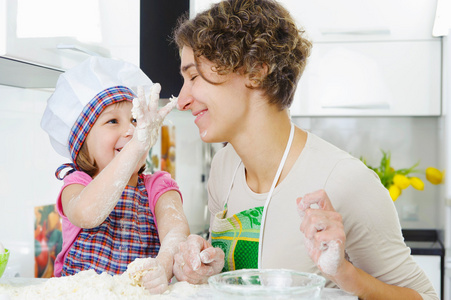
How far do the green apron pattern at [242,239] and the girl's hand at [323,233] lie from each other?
12.4 inches

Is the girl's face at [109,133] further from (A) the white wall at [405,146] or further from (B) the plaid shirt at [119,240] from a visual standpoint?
(A) the white wall at [405,146]

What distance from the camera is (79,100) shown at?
46.7 inches

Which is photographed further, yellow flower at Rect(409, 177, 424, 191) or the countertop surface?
yellow flower at Rect(409, 177, 424, 191)

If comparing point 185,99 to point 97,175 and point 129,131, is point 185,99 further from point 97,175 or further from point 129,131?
point 97,175

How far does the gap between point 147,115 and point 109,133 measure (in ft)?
0.91

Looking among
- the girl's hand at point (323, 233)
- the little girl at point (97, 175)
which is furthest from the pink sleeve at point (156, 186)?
the girl's hand at point (323, 233)

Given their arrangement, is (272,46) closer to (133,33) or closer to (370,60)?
(133,33)

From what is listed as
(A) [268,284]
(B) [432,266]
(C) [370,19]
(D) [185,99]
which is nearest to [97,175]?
(D) [185,99]

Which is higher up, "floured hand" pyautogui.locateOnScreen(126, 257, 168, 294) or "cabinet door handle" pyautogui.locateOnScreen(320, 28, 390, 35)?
"cabinet door handle" pyautogui.locateOnScreen(320, 28, 390, 35)

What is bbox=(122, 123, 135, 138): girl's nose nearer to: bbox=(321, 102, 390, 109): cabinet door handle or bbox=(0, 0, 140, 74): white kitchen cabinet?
bbox=(0, 0, 140, 74): white kitchen cabinet

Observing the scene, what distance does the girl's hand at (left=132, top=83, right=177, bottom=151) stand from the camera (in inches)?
36.4

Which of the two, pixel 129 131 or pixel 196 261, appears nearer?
pixel 196 261

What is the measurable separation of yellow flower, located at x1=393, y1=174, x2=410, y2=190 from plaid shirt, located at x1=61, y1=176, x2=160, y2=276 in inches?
68.5

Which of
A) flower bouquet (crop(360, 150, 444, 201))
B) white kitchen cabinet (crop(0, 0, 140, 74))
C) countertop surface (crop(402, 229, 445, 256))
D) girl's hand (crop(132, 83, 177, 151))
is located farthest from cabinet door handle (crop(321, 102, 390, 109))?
girl's hand (crop(132, 83, 177, 151))
